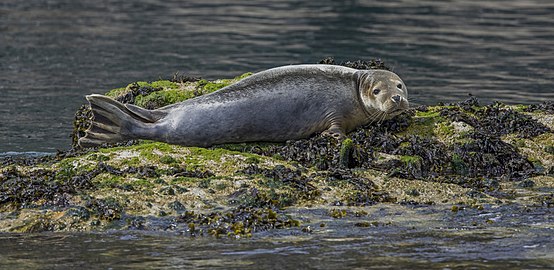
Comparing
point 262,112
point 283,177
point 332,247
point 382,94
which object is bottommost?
point 332,247

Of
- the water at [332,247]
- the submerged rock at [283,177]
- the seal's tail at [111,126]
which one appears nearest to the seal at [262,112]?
the seal's tail at [111,126]

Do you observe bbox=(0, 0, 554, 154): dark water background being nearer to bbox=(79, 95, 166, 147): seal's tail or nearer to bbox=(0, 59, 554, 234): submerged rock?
bbox=(79, 95, 166, 147): seal's tail

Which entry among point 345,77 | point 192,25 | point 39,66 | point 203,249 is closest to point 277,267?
point 203,249

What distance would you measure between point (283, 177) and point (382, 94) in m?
1.78

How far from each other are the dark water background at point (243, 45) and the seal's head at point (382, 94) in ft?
15.4

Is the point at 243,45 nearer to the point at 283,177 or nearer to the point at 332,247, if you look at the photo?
the point at 283,177

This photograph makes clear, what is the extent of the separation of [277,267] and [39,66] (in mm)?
15884

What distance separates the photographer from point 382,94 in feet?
35.3

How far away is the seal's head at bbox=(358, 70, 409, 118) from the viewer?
10.7 metres

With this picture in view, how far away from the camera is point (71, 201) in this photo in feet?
29.5

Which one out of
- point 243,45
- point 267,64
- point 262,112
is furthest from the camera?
point 243,45

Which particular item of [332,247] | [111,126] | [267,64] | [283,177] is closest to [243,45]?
[267,64]

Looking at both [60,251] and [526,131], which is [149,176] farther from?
[526,131]

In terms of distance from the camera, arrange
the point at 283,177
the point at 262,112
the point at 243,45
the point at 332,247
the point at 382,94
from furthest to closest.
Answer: the point at 243,45 < the point at 382,94 < the point at 262,112 < the point at 283,177 < the point at 332,247
